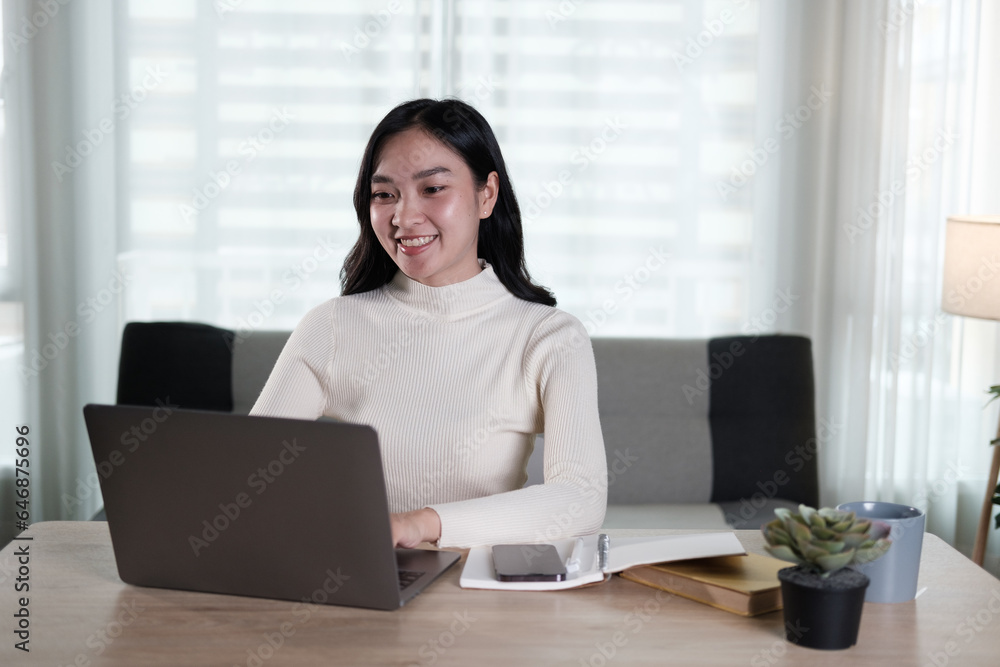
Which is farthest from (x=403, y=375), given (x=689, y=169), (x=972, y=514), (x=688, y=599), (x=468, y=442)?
(x=972, y=514)

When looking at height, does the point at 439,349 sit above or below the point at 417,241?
below

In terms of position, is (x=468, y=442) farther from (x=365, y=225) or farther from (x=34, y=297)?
(x=34, y=297)

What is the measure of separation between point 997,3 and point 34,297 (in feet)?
9.96

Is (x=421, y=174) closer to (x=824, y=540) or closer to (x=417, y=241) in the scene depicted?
(x=417, y=241)

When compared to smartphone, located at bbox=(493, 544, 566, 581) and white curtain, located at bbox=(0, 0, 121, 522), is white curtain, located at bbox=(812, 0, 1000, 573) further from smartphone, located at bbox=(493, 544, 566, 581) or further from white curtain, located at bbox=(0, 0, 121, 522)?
white curtain, located at bbox=(0, 0, 121, 522)

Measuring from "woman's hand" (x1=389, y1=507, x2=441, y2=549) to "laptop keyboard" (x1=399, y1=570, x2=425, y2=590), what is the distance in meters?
0.07

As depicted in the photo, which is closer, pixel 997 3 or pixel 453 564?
pixel 453 564

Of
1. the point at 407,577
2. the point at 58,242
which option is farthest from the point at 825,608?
the point at 58,242

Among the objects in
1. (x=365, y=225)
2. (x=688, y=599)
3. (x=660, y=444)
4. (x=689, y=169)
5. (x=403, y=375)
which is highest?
(x=689, y=169)

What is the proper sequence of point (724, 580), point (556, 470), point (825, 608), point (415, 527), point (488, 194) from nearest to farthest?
point (825, 608) → point (724, 580) → point (415, 527) → point (556, 470) → point (488, 194)

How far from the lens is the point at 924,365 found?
2.98 meters

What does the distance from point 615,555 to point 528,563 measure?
103mm

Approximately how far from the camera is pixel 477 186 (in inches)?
62.1

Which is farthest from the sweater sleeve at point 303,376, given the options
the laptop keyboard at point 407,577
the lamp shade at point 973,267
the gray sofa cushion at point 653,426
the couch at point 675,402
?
the lamp shade at point 973,267
